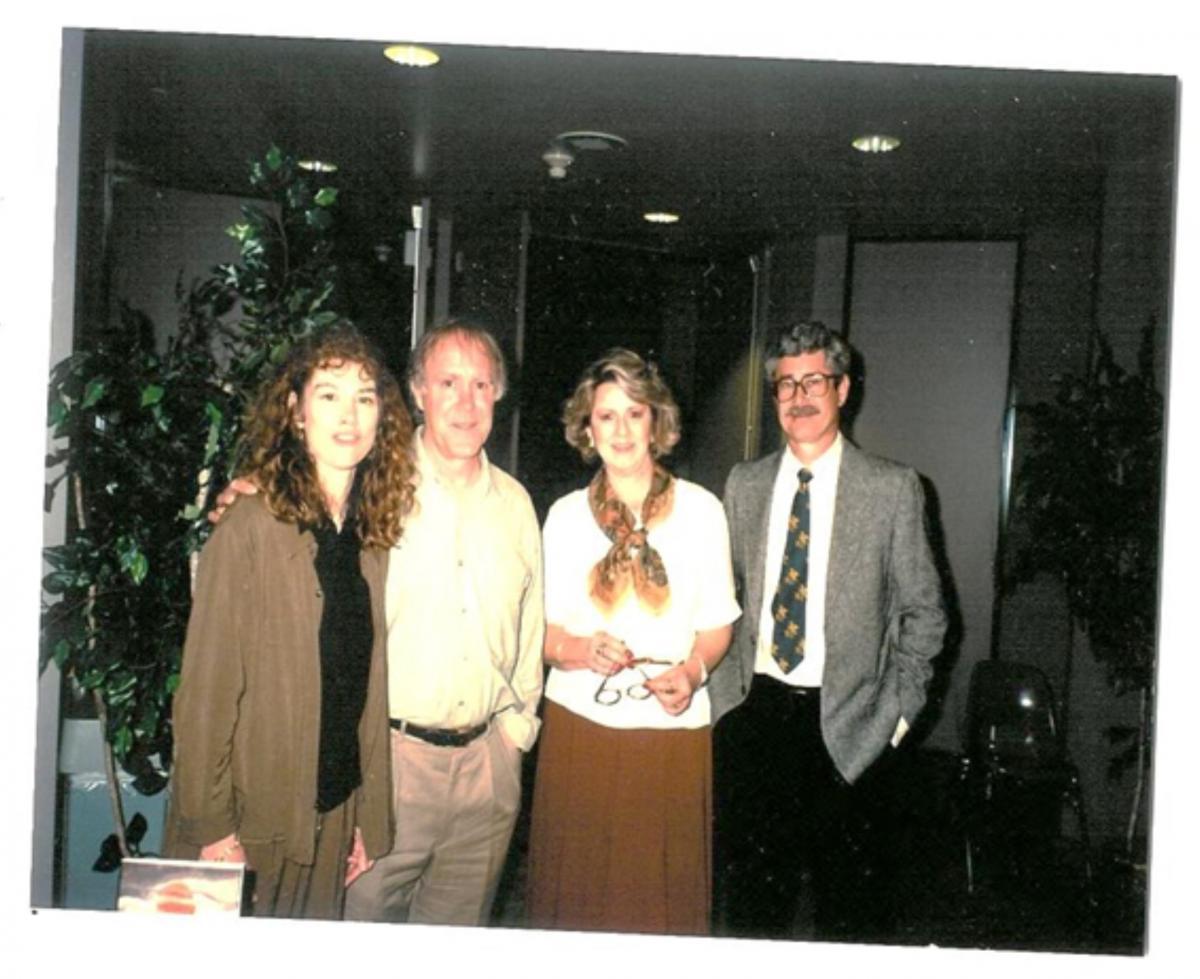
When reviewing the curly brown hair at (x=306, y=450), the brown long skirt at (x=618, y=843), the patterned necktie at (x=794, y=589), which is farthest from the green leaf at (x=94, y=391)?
the patterned necktie at (x=794, y=589)

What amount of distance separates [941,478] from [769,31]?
3.42 feet

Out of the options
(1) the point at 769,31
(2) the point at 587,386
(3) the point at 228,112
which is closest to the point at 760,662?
(2) the point at 587,386

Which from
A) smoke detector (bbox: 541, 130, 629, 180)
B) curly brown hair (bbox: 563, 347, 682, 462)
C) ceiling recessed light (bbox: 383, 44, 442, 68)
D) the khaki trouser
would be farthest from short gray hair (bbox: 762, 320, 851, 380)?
the khaki trouser

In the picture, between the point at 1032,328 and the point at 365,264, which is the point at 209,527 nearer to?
the point at 365,264

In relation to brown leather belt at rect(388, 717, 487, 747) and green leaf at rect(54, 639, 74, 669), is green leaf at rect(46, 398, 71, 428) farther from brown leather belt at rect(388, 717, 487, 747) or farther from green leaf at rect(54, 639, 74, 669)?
brown leather belt at rect(388, 717, 487, 747)

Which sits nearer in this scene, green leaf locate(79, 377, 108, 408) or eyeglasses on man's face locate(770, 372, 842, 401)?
green leaf locate(79, 377, 108, 408)

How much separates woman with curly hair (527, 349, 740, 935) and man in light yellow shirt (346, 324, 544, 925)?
74 millimetres

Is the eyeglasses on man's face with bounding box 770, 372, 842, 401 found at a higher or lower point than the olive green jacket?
higher

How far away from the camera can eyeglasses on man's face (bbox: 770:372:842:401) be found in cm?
231

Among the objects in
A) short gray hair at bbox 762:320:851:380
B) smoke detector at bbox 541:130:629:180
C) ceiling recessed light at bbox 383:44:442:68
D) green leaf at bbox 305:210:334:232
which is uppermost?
ceiling recessed light at bbox 383:44:442:68

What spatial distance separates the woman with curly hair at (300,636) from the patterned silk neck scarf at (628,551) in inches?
17.0

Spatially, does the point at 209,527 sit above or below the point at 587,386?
below

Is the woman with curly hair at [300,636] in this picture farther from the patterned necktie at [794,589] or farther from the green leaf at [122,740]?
the patterned necktie at [794,589]

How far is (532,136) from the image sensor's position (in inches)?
90.7
